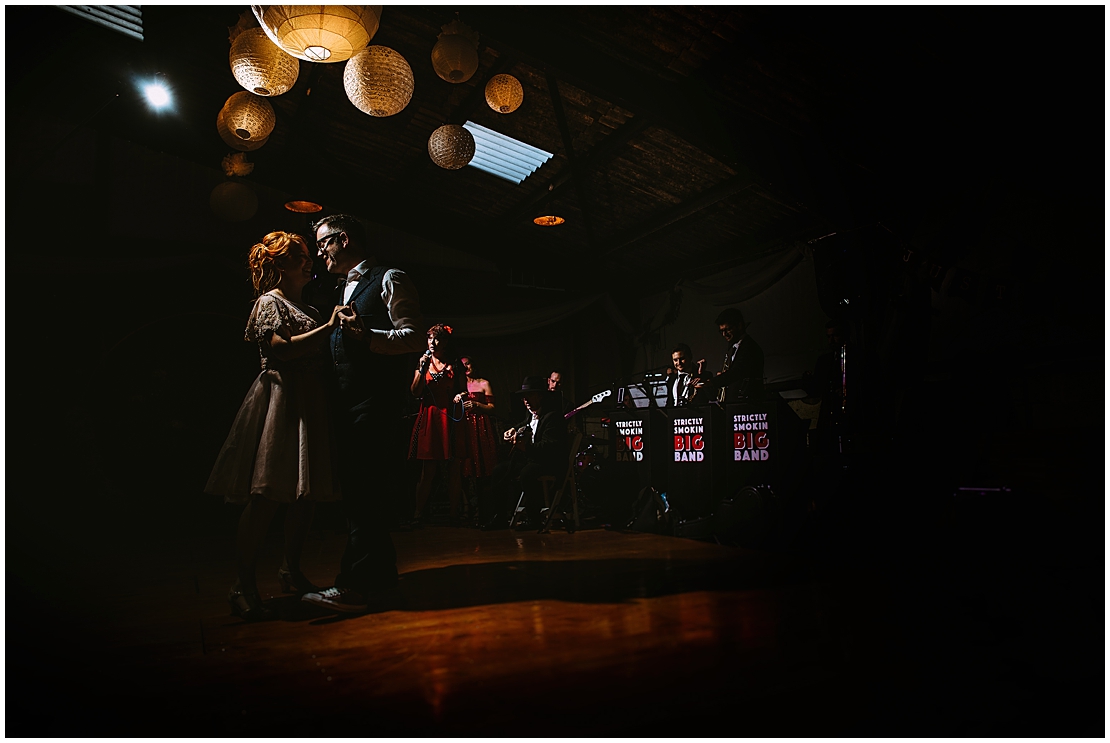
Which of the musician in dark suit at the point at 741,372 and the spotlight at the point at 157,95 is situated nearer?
the musician in dark suit at the point at 741,372

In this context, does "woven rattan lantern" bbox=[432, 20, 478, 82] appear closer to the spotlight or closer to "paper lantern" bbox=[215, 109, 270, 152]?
"paper lantern" bbox=[215, 109, 270, 152]

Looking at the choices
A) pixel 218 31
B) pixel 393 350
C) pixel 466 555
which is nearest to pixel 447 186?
pixel 218 31

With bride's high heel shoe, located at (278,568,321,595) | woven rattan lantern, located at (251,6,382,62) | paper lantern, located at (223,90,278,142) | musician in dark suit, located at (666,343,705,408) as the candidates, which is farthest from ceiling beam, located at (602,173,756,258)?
bride's high heel shoe, located at (278,568,321,595)

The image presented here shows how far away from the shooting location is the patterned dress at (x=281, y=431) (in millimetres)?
2395

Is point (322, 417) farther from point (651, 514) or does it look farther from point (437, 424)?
point (651, 514)

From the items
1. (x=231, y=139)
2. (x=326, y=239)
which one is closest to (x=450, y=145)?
(x=231, y=139)

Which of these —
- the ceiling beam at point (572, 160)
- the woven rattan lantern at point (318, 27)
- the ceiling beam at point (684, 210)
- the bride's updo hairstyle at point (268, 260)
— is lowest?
the bride's updo hairstyle at point (268, 260)

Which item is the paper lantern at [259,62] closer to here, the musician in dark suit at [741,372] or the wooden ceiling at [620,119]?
the wooden ceiling at [620,119]

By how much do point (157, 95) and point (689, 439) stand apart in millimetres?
7372

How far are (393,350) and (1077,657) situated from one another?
2.53m

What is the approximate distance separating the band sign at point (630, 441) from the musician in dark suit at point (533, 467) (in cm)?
57

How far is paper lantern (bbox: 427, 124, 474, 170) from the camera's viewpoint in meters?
4.95

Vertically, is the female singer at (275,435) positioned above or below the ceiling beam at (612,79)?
below

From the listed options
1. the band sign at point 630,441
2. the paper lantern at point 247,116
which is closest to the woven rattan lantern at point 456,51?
the paper lantern at point 247,116
